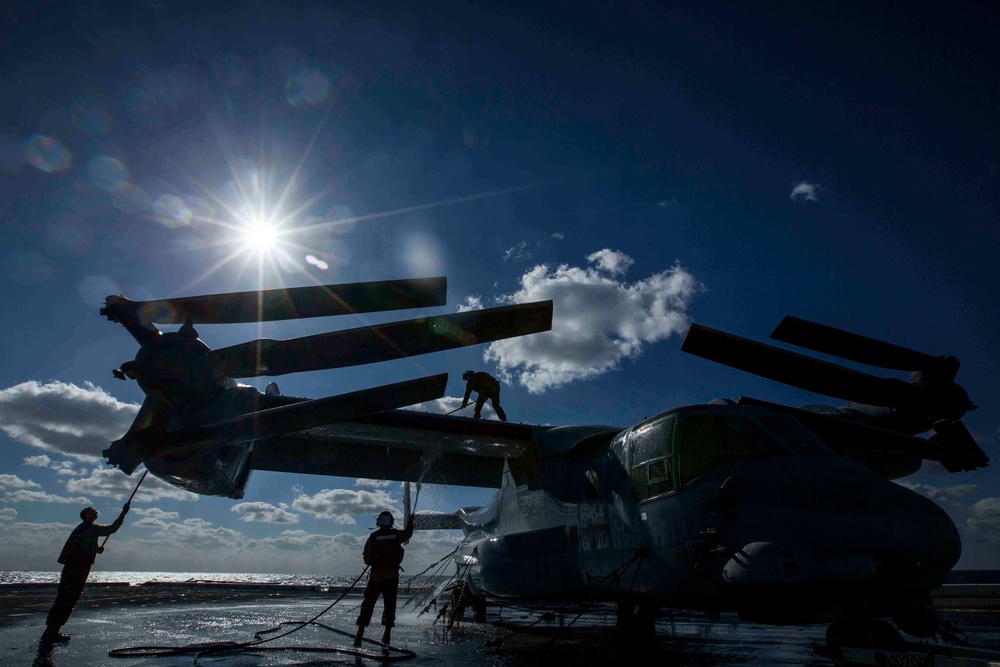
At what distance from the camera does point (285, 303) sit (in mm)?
6355

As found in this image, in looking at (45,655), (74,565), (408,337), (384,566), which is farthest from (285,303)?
(74,565)

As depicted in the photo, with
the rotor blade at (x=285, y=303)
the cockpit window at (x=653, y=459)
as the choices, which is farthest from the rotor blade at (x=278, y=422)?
the cockpit window at (x=653, y=459)

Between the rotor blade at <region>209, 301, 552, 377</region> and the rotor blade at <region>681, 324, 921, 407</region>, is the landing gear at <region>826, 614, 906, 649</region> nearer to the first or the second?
the rotor blade at <region>681, 324, 921, 407</region>

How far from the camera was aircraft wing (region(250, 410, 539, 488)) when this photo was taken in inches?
360

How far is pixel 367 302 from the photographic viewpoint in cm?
614

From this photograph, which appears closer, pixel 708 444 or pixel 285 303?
pixel 708 444

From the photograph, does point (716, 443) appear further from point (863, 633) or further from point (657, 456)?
point (863, 633)

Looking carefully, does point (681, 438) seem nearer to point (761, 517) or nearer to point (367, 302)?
point (761, 517)

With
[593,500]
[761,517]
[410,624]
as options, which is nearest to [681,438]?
[761,517]

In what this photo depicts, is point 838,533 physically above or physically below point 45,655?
above

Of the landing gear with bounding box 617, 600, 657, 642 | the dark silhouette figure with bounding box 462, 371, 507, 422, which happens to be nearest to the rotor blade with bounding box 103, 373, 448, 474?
the landing gear with bounding box 617, 600, 657, 642

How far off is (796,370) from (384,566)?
6.37m

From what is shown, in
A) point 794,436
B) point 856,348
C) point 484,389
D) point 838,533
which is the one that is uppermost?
point 484,389

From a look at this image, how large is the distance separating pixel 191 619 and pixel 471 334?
10184 mm
